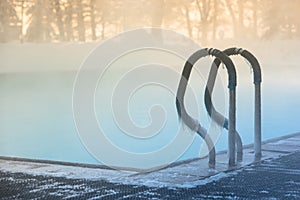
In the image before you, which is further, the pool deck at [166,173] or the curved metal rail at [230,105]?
the curved metal rail at [230,105]

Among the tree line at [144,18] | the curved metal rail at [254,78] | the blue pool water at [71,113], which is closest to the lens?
the curved metal rail at [254,78]

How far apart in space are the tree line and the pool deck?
13.9 feet

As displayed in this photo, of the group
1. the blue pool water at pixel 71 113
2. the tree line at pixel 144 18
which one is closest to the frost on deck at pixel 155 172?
the blue pool water at pixel 71 113

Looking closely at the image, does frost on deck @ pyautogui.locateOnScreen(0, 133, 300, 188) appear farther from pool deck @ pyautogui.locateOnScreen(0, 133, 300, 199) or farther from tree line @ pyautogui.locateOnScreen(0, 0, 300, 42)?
tree line @ pyautogui.locateOnScreen(0, 0, 300, 42)

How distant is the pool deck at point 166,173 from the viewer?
236cm

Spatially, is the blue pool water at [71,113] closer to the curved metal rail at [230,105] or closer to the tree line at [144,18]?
the tree line at [144,18]

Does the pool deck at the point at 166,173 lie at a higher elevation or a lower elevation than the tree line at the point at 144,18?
lower

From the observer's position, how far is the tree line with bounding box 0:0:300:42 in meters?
7.30

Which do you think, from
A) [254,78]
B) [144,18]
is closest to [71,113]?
[144,18]

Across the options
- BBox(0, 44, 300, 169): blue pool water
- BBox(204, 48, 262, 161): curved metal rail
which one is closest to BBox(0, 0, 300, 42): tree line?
BBox(0, 44, 300, 169): blue pool water

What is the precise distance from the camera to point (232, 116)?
2.74 meters

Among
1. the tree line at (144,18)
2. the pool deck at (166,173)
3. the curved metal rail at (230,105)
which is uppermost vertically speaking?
the tree line at (144,18)

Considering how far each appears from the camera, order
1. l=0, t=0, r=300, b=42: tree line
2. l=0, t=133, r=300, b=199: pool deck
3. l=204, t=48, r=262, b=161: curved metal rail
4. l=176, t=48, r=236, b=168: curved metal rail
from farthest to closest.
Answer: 1. l=0, t=0, r=300, b=42: tree line
2. l=204, t=48, r=262, b=161: curved metal rail
3. l=176, t=48, r=236, b=168: curved metal rail
4. l=0, t=133, r=300, b=199: pool deck

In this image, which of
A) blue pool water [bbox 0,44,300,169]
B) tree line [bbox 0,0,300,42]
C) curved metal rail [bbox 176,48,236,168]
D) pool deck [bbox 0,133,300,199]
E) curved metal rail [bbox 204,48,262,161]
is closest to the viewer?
pool deck [bbox 0,133,300,199]
